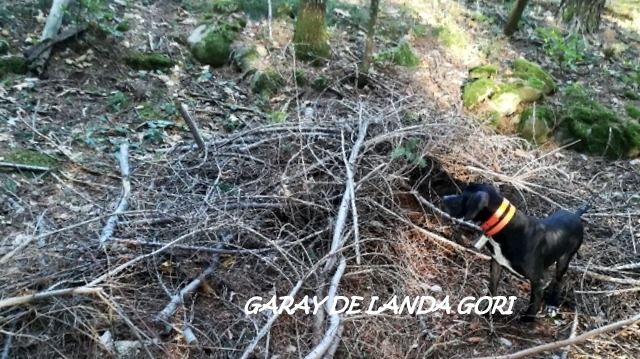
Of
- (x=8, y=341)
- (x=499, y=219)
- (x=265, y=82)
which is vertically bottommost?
(x=8, y=341)

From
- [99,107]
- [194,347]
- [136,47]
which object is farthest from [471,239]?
[136,47]

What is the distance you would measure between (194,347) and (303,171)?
1592 millimetres

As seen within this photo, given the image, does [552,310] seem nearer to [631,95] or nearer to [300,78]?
[300,78]

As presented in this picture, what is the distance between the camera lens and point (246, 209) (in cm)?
416

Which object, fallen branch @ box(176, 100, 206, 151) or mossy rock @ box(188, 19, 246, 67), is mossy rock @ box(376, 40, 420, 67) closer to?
mossy rock @ box(188, 19, 246, 67)

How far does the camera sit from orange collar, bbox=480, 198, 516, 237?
3.41 meters

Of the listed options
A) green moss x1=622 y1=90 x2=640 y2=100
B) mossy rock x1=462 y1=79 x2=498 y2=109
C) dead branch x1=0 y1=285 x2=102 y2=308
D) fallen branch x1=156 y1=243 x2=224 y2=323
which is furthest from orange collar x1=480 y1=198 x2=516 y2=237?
green moss x1=622 y1=90 x2=640 y2=100

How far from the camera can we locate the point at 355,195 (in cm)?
423

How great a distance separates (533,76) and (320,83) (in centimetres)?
302

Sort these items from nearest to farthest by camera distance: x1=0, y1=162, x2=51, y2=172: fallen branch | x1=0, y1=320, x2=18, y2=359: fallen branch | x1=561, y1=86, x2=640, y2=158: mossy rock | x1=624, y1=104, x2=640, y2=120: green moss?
1. x1=0, y1=320, x2=18, y2=359: fallen branch
2. x1=0, y1=162, x2=51, y2=172: fallen branch
3. x1=561, y1=86, x2=640, y2=158: mossy rock
4. x1=624, y1=104, x2=640, y2=120: green moss

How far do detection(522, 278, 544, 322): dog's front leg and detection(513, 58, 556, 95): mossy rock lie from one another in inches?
174

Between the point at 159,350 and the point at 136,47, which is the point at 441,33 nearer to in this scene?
the point at 136,47

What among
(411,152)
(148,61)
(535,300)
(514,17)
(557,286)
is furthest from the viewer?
(514,17)

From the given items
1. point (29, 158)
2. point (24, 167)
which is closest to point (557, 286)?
point (24, 167)
